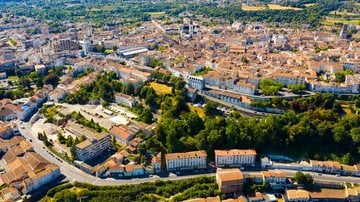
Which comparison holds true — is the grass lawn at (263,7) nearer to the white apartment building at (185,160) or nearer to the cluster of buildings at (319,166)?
the cluster of buildings at (319,166)

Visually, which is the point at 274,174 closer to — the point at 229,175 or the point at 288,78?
the point at 229,175

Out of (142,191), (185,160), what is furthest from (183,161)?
(142,191)

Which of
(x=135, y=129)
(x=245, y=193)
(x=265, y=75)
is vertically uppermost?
(x=265, y=75)

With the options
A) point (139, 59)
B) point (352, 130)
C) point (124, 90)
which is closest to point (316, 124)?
point (352, 130)

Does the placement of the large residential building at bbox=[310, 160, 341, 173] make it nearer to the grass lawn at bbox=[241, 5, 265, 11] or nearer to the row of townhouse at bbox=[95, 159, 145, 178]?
the row of townhouse at bbox=[95, 159, 145, 178]

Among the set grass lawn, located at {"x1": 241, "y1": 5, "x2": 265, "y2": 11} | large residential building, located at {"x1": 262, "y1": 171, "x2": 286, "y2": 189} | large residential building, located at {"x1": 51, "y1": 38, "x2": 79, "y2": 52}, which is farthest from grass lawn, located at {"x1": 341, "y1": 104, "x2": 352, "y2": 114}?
grass lawn, located at {"x1": 241, "y1": 5, "x2": 265, "y2": 11}

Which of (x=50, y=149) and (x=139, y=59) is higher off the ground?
(x=139, y=59)

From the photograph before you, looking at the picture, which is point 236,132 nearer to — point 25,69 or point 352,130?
point 352,130
